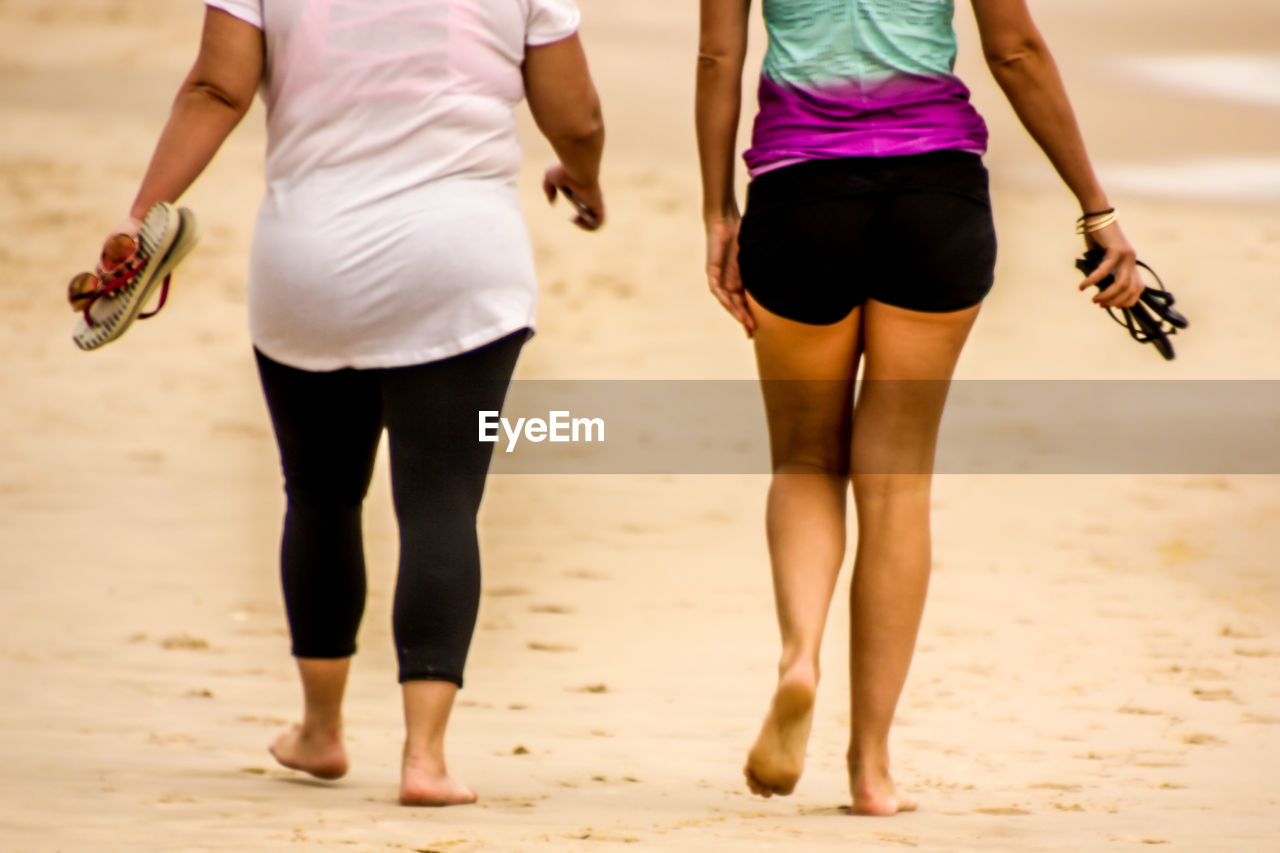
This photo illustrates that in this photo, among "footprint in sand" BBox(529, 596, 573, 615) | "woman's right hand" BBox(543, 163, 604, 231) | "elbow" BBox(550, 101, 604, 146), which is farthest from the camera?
"footprint in sand" BBox(529, 596, 573, 615)

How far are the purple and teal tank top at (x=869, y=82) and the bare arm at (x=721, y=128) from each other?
0.34 ft

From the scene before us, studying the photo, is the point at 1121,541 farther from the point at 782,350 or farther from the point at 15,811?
the point at 15,811

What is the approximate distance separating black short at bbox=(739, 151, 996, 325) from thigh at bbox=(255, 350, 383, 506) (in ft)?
2.36

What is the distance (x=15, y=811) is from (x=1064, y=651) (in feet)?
8.85

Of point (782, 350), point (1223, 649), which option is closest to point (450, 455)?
point (782, 350)

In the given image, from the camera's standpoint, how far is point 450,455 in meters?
2.77

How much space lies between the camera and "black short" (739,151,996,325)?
267 cm

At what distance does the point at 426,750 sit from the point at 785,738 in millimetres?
577

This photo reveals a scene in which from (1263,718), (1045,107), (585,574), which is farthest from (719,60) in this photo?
Result: (585,574)

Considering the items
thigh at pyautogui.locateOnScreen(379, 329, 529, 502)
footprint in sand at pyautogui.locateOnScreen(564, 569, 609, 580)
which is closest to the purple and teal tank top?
thigh at pyautogui.locateOnScreen(379, 329, 529, 502)

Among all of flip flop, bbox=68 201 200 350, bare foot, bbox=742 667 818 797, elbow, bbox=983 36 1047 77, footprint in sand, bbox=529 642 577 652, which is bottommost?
footprint in sand, bbox=529 642 577 652

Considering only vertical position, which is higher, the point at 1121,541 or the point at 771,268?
the point at 771,268

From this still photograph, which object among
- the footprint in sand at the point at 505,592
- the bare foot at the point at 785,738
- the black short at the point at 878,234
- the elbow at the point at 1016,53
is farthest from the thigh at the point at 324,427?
the footprint in sand at the point at 505,592

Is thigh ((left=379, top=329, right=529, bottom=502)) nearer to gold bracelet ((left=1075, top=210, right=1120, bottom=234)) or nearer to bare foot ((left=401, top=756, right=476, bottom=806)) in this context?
bare foot ((left=401, top=756, right=476, bottom=806))
